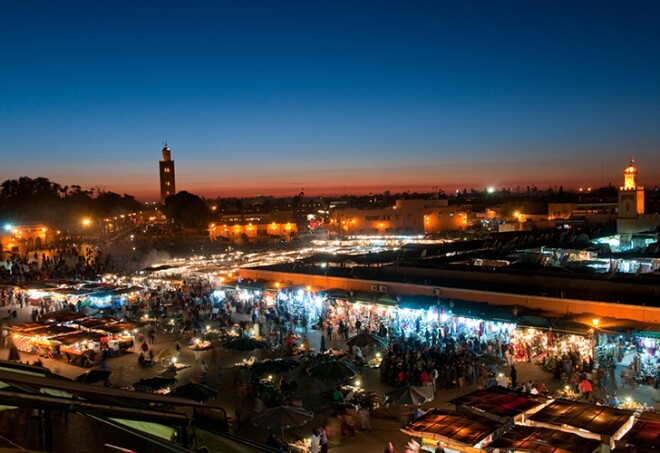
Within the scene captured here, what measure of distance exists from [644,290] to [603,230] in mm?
25912

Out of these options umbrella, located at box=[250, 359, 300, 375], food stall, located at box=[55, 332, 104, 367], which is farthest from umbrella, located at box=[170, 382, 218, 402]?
food stall, located at box=[55, 332, 104, 367]

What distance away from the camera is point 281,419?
38.8 feet

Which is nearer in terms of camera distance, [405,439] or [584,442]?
[584,442]

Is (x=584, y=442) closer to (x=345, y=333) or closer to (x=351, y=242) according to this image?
(x=345, y=333)

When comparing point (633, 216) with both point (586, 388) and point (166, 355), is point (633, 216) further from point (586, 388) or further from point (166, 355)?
point (166, 355)

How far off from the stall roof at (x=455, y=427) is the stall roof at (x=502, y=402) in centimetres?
37

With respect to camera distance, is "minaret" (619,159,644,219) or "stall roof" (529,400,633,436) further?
"minaret" (619,159,644,219)

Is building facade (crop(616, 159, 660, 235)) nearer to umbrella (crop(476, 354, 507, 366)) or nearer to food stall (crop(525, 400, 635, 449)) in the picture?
umbrella (crop(476, 354, 507, 366))

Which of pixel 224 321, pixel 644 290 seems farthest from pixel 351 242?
pixel 644 290

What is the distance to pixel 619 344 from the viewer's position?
16.5m

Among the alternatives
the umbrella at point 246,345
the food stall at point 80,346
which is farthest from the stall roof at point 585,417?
the food stall at point 80,346

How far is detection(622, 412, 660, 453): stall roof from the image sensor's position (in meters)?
8.47

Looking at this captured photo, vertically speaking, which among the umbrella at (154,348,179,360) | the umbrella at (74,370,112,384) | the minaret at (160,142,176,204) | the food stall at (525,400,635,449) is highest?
the minaret at (160,142,176,204)

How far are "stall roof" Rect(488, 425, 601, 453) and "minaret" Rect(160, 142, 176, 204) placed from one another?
134 meters
